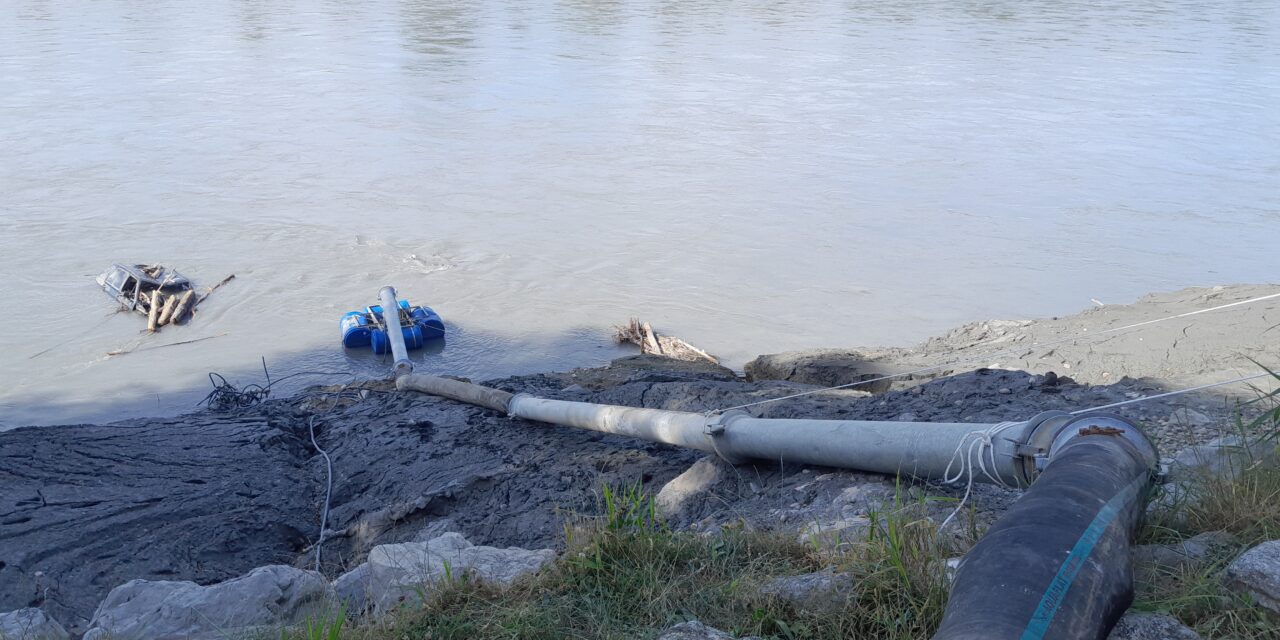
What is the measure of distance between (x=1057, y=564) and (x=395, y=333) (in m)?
8.37

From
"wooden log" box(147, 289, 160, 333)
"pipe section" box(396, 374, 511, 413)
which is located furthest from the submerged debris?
"pipe section" box(396, 374, 511, 413)

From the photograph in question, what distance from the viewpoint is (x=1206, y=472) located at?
11.7ft

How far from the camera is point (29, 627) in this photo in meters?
3.76

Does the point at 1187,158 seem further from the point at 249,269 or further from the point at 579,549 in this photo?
the point at 579,549

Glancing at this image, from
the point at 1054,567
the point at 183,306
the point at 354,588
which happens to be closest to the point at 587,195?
the point at 183,306

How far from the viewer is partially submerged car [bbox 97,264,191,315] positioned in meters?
11.7

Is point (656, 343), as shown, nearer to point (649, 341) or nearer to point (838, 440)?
point (649, 341)

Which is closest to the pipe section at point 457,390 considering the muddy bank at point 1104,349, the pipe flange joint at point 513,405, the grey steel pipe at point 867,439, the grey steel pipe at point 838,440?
the pipe flange joint at point 513,405

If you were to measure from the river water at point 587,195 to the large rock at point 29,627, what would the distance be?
614 centimetres

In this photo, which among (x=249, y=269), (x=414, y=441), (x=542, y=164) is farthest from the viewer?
(x=542, y=164)

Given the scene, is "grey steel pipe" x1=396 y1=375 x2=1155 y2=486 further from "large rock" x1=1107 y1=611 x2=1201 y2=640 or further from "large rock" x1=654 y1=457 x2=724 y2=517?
"large rock" x1=1107 y1=611 x2=1201 y2=640

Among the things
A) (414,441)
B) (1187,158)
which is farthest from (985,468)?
(1187,158)

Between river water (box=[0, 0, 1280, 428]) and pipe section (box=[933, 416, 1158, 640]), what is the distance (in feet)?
25.3

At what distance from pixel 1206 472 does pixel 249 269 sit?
38.5 ft
